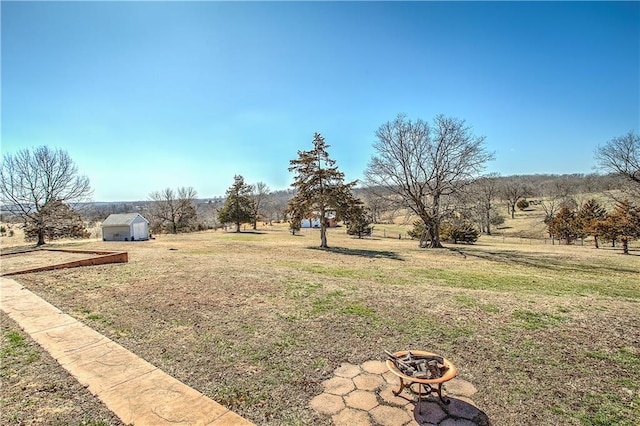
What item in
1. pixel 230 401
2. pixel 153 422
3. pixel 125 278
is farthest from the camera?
pixel 125 278

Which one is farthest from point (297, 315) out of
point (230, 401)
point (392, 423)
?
point (392, 423)

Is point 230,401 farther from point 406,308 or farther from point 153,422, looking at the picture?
point 406,308

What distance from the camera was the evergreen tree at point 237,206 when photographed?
134 ft

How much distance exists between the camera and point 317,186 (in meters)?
21.9

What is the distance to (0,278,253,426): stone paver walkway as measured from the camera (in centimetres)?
327

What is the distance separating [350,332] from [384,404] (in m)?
2.10

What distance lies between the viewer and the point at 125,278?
1007 centimetres

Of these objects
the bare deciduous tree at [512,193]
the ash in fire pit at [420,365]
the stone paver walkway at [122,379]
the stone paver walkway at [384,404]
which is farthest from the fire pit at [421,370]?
the bare deciduous tree at [512,193]

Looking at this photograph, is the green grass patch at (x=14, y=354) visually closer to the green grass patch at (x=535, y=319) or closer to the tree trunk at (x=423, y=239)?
the green grass patch at (x=535, y=319)

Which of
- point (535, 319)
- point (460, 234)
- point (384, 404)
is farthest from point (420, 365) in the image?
point (460, 234)

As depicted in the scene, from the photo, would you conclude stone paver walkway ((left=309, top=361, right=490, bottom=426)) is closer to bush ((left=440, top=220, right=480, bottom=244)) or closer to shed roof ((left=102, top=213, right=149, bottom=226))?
bush ((left=440, top=220, right=480, bottom=244))

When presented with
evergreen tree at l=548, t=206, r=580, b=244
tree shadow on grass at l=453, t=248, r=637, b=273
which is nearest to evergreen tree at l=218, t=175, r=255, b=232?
tree shadow on grass at l=453, t=248, r=637, b=273

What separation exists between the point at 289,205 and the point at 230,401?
61.5 feet

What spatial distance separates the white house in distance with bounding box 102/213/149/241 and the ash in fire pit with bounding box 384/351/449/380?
106 ft
